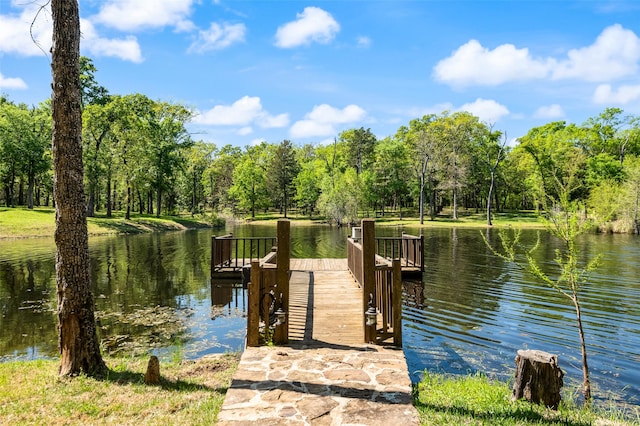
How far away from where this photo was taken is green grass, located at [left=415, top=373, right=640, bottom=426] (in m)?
4.05

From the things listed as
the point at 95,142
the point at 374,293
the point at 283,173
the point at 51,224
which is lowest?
the point at 51,224

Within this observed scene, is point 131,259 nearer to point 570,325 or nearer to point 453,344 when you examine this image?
point 453,344

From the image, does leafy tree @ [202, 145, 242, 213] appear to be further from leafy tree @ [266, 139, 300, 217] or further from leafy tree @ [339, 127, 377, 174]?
leafy tree @ [339, 127, 377, 174]

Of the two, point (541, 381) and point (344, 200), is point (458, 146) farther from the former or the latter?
point (541, 381)

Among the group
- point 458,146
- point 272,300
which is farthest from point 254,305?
point 458,146

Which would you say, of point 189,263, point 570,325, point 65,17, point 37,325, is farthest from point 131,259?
point 570,325

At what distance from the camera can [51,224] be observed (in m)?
32.8

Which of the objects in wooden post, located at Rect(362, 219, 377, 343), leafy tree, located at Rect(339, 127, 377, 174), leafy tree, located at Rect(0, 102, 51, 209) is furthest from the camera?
leafy tree, located at Rect(339, 127, 377, 174)

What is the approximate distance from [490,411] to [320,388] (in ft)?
5.94

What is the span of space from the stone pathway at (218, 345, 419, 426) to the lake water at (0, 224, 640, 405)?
181 centimetres

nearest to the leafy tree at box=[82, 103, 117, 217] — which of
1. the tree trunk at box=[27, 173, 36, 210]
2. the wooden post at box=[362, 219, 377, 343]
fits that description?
the tree trunk at box=[27, 173, 36, 210]

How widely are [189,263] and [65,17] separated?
14872 mm

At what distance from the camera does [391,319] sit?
6574mm

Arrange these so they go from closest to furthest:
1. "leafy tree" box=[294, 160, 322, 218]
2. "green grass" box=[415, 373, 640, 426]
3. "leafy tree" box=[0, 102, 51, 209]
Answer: "green grass" box=[415, 373, 640, 426] < "leafy tree" box=[0, 102, 51, 209] < "leafy tree" box=[294, 160, 322, 218]
